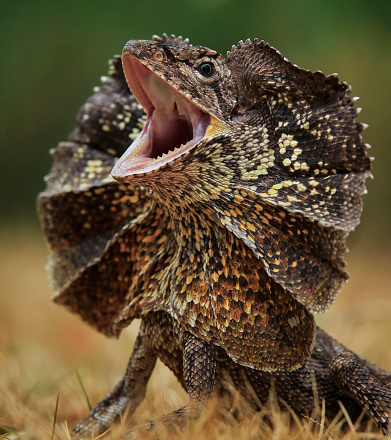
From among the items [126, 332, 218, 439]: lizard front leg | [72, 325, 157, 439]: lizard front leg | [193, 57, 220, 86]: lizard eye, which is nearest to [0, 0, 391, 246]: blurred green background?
[193, 57, 220, 86]: lizard eye

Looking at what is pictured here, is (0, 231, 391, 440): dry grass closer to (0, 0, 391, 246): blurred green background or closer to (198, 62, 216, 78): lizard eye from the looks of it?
(198, 62, 216, 78): lizard eye

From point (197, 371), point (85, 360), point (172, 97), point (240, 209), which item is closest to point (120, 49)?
point (85, 360)

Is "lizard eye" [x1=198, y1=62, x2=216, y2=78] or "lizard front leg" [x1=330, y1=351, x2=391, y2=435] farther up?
"lizard eye" [x1=198, y1=62, x2=216, y2=78]

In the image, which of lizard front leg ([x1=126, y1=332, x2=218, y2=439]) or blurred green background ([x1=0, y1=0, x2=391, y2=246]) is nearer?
lizard front leg ([x1=126, y1=332, x2=218, y2=439])

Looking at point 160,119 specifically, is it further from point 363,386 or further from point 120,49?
point 120,49

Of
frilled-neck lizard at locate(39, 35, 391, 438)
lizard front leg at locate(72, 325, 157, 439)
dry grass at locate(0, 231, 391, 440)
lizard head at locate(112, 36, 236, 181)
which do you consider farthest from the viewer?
lizard front leg at locate(72, 325, 157, 439)

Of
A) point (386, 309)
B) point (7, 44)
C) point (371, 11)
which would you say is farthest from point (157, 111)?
point (7, 44)

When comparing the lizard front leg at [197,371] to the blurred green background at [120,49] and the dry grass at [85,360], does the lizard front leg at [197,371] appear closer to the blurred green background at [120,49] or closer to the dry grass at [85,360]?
the dry grass at [85,360]
